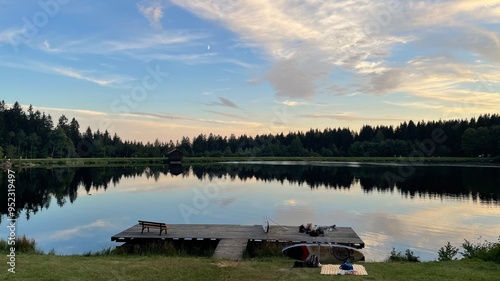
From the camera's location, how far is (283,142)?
198250 millimetres

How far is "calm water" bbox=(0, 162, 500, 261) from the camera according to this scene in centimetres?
2520

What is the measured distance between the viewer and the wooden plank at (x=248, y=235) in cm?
2041

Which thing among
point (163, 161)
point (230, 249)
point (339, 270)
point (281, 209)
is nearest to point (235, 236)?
point (230, 249)

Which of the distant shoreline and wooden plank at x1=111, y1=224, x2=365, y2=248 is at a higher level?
the distant shoreline

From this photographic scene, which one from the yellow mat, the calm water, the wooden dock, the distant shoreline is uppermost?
the distant shoreline

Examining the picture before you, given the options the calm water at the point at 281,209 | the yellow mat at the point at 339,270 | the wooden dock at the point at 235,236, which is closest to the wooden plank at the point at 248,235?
the wooden dock at the point at 235,236

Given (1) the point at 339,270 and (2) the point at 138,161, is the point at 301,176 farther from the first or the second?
(2) the point at 138,161

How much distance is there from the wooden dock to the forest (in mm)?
94746

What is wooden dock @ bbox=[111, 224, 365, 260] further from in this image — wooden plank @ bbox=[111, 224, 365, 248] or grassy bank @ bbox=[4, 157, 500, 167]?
grassy bank @ bbox=[4, 157, 500, 167]

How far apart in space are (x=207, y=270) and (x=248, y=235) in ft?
25.8

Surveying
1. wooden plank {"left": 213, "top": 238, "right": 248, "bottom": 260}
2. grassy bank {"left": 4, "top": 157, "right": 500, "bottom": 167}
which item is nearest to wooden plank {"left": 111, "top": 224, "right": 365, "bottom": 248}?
wooden plank {"left": 213, "top": 238, "right": 248, "bottom": 260}

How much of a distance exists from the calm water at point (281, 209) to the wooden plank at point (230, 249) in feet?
21.7

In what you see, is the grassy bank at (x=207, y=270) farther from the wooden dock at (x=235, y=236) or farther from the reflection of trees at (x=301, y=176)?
the reflection of trees at (x=301, y=176)

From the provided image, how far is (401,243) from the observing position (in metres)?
23.5
